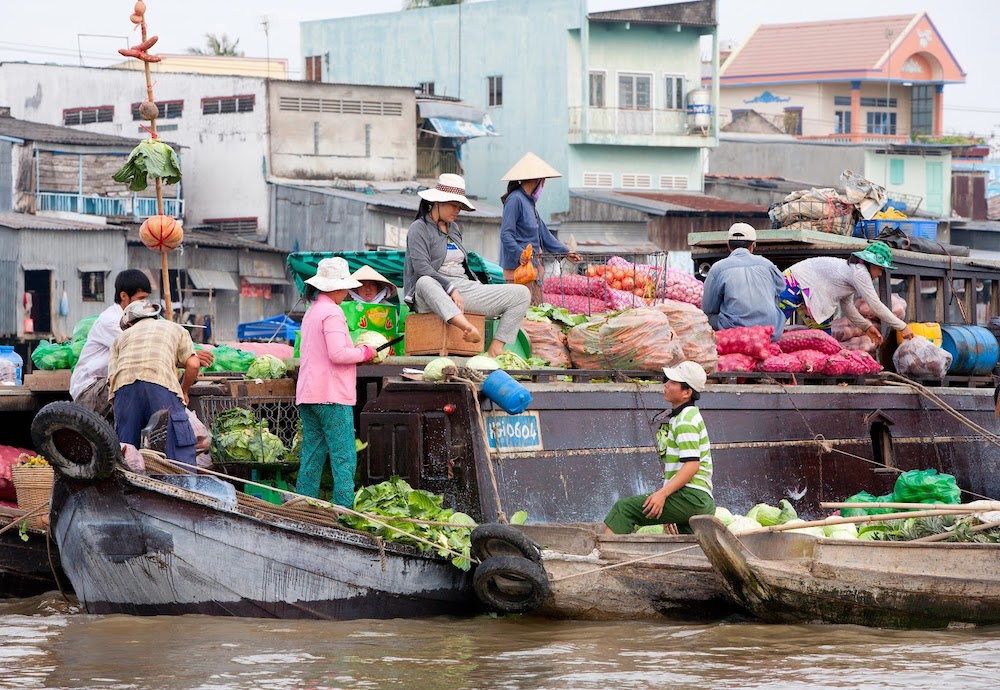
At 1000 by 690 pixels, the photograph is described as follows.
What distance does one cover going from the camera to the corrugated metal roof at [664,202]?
111ft

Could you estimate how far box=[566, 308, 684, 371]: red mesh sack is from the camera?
9062 millimetres

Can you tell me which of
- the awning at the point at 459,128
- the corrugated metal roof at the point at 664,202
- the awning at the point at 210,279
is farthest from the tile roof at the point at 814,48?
the awning at the point at 210,279

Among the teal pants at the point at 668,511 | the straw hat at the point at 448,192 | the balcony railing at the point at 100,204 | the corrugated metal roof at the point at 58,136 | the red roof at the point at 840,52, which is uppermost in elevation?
the red roof at the point at 840,52

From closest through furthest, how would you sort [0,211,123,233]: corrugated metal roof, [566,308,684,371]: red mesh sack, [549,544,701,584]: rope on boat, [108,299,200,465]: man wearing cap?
[549,544,701,584]: rope on boat < [108,299,200,465]: man wearing cap < [566,308,684,371]: red mesh sack < [0,211,123,233]: corrugated metal roof

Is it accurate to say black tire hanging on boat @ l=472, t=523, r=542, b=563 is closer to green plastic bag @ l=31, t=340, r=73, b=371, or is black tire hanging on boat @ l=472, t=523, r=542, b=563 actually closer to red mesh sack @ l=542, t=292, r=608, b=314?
red mesh sack @ l=542, t=292, r=608, b=314

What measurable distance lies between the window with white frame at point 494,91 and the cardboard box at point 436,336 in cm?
2937

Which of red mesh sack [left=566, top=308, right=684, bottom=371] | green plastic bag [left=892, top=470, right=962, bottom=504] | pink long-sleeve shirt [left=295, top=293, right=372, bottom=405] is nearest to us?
pink long-sleeve shirt [left=295, top=293, right=372, bottom=405]

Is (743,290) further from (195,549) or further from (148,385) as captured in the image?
(195,549)

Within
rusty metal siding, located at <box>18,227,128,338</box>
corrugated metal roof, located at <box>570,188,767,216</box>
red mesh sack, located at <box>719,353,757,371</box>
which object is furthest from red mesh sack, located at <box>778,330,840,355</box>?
corrugated metal roof, located at <box>570,188,767,216</box>

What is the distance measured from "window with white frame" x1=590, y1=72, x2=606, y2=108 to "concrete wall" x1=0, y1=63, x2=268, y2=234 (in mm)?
8697

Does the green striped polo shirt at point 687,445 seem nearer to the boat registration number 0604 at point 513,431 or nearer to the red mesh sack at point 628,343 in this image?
the boat registration number 0604 at point 513,431

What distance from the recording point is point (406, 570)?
788 centimetres

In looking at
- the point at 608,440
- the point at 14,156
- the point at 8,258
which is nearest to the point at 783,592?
the point at 608,440

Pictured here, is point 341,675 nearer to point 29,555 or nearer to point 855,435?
point 29,555
